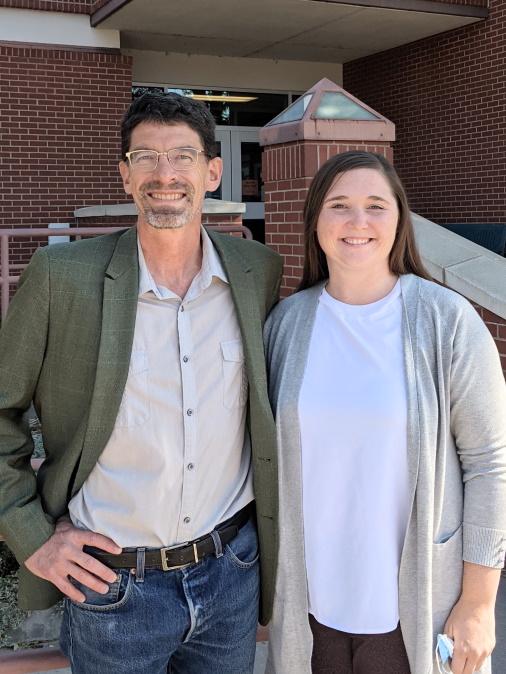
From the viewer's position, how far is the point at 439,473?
6.61 feet

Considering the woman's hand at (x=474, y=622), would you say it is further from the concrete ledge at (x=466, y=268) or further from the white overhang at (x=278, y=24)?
the white overhang at (x=278, y=24)

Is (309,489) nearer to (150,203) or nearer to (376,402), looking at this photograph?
(376,402)

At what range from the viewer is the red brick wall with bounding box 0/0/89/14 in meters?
10.2

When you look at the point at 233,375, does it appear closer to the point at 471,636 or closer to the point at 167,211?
the point at 167,211

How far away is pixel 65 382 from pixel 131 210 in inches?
264

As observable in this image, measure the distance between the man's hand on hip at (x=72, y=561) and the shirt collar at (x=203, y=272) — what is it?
65 cm

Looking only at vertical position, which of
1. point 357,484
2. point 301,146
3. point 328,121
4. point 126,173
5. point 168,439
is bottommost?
point 357,484

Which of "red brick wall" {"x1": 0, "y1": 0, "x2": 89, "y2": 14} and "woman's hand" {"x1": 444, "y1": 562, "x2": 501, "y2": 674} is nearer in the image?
"woman's hand" {"x1": 444, "y1": 562, "x2": 501, "y2": 674}

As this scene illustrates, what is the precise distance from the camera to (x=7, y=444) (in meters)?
2.11

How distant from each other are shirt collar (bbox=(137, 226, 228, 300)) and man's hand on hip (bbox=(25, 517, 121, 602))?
2.12 ft

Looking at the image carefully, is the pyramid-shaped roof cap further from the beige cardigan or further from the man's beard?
the beige cardigan

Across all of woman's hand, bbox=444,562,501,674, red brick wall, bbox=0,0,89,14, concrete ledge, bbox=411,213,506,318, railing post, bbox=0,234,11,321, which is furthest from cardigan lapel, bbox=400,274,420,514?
red brick wall, bbox=0,0,89,14

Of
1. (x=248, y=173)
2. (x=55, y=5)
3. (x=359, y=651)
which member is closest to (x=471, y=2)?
(x=248, y=173)

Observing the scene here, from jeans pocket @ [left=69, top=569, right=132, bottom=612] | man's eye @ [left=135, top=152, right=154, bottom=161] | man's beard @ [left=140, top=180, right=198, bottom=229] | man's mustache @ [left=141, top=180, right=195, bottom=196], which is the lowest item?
jeans pocket @ [left=69, top=569, right=132, bottom=612]
